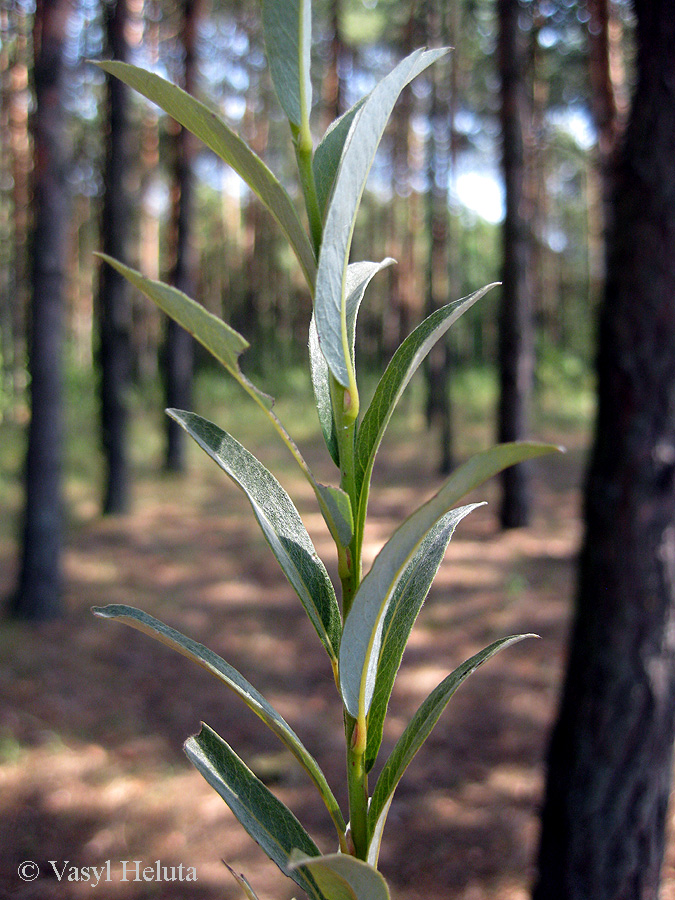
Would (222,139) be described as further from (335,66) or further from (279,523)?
(335,66)

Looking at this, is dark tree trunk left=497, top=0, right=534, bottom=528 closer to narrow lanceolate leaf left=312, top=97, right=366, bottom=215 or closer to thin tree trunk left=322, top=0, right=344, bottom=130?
thin tree trunk left=322, top=0, right=344, bottom=130

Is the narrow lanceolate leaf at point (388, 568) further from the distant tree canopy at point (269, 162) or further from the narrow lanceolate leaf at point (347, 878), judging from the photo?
the distant tree canopy at point (269, 162)

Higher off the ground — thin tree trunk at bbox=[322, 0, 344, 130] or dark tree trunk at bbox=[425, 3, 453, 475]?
thin tree trunk at bbox=[322, 0, 344, 130]

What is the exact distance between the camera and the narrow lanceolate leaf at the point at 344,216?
20.3 inches

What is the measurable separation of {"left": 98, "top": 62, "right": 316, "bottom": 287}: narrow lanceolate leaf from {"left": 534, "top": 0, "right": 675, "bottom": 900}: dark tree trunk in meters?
1.92

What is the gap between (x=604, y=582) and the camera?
2.28 meters

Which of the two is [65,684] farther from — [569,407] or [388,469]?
[569,407]

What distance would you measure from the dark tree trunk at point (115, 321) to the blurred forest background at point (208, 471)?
0.09 feet

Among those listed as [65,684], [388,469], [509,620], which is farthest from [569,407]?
[65,684]

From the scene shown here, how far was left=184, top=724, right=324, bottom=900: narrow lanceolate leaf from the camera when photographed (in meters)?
0.62

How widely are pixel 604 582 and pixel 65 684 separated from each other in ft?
12.2

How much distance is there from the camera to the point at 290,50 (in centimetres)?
55

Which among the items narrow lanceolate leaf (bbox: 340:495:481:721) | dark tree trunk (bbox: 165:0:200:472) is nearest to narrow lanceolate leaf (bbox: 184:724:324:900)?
narrow lanceolate leaf (bbox: 340:495:481:721)

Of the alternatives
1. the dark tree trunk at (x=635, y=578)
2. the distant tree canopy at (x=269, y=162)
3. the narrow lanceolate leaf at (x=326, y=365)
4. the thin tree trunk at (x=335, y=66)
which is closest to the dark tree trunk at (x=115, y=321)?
the distant tree canopy at (x=269, y=162)
